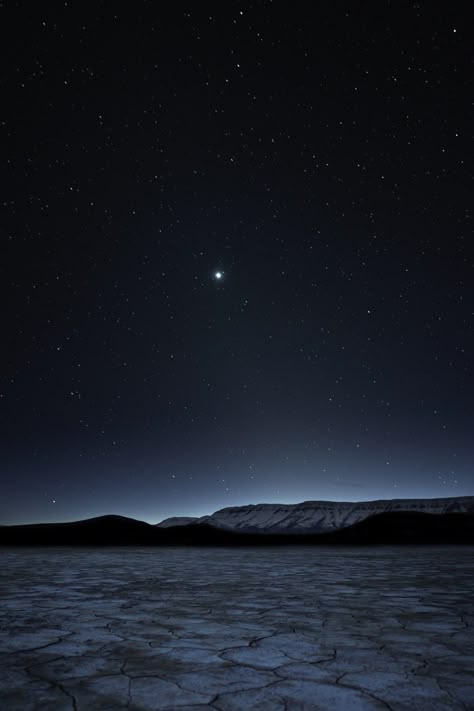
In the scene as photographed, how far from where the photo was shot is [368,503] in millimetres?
133750

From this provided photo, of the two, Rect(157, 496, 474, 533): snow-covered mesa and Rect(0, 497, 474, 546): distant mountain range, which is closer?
Rect(0, 497, 474, 546): distant mountain range

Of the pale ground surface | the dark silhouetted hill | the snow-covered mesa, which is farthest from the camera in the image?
the snow-covered mesa

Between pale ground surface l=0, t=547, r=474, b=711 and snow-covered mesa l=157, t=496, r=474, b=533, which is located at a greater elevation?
snow-covered mesa l=157, t=496, r=474, b=533

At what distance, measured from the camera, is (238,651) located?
258 cm

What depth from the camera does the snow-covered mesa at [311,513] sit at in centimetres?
11550

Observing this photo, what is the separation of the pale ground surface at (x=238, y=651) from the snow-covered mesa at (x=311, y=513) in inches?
4681

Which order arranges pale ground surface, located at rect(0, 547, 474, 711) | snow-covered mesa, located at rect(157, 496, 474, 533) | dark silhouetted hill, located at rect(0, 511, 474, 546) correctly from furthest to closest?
snow-covered mesa, located at rect(157, 496, 474, 533) → dark silhouetted hill, located at rect(0, 511, 474, 546) → pale ground surface, located at rect(0, 547, 474, 711)

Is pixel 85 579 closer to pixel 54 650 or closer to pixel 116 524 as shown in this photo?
pixel 54 650

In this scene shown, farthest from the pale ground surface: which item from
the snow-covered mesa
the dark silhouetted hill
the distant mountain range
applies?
the snow-covered mesa

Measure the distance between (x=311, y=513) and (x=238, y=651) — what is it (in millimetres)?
144314

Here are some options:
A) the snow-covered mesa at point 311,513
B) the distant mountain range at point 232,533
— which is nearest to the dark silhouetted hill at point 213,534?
the distant mountain range at point 232,533

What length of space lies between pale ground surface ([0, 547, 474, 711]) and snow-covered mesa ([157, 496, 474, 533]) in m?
119

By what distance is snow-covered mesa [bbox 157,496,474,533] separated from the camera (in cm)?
11550

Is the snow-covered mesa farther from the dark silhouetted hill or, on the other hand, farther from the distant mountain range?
the dark silhouetted hill
